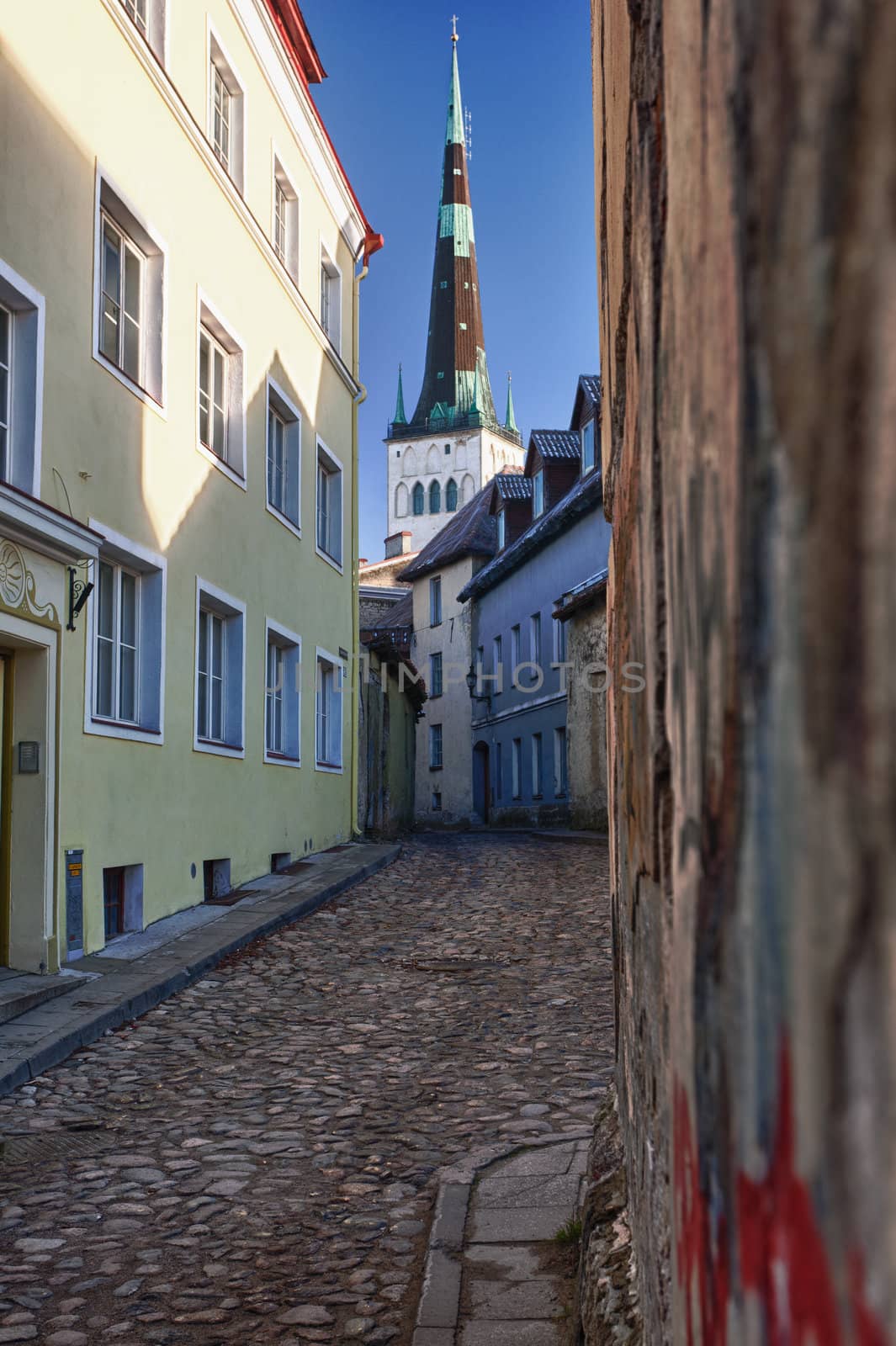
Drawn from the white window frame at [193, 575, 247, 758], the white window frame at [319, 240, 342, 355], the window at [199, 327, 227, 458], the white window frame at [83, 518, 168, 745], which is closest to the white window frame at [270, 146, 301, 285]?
the white window frame at [319, 240, 342, 355]

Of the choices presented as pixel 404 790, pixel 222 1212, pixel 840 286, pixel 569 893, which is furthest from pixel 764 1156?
pixel 404 790

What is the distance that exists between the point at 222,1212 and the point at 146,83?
29.1 feet

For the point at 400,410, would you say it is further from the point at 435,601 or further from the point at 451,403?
the point at 435,601

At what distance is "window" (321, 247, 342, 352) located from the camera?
16859mm

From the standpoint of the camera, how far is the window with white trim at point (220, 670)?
1170 centimetres

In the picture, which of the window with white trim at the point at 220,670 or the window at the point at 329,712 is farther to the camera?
the window at the point at 329,712

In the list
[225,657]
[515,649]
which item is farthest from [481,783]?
[225,657]

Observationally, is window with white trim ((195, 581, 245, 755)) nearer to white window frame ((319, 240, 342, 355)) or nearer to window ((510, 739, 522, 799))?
white window frame ((319, 240, 342, 355))

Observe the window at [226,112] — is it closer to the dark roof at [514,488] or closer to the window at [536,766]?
the window at [536,766]

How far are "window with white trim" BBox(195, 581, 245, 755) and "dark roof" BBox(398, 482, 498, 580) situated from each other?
24.5 meters

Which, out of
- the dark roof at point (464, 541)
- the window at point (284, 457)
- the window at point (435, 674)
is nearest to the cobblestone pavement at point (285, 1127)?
the window at point (284, 457)

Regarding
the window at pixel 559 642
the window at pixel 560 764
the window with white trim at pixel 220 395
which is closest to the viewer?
the window with white trim at pixel 220 395

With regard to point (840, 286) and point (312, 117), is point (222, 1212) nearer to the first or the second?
point (840, 286)

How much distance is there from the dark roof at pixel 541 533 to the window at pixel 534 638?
1454 millimetres
